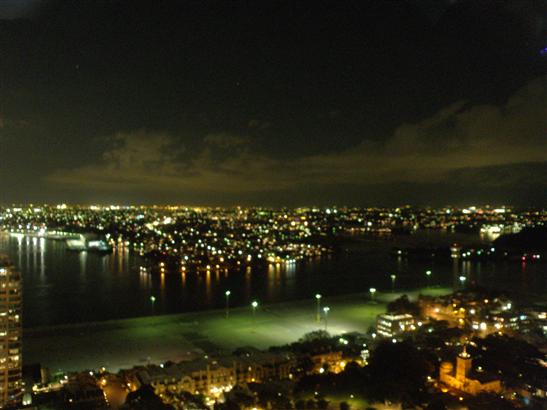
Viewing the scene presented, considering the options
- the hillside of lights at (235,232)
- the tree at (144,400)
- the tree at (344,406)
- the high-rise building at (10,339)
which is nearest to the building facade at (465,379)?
the tree at (344,406)

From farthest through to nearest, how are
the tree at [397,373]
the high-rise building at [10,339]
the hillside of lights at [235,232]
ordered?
the hillside of lights at [235,232], the high-rise building at [10,339], the tree at [397,373]

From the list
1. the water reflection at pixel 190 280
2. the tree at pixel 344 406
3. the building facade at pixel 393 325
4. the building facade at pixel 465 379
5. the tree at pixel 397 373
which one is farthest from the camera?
the water reflection at pixel 190 280

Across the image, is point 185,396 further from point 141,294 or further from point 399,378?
point 141,294

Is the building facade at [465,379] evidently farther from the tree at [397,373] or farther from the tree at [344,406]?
the tree at [344,406]

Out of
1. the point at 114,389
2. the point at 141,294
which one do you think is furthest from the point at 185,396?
the point at 141,294

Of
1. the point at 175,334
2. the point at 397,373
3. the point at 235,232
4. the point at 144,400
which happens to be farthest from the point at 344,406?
the point at 235,232

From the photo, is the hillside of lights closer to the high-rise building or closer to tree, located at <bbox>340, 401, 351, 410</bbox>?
the high-rise building

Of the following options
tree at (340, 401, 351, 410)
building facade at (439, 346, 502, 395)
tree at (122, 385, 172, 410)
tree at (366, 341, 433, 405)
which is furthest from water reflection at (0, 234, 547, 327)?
tree at (340, 401, 351, 410)
